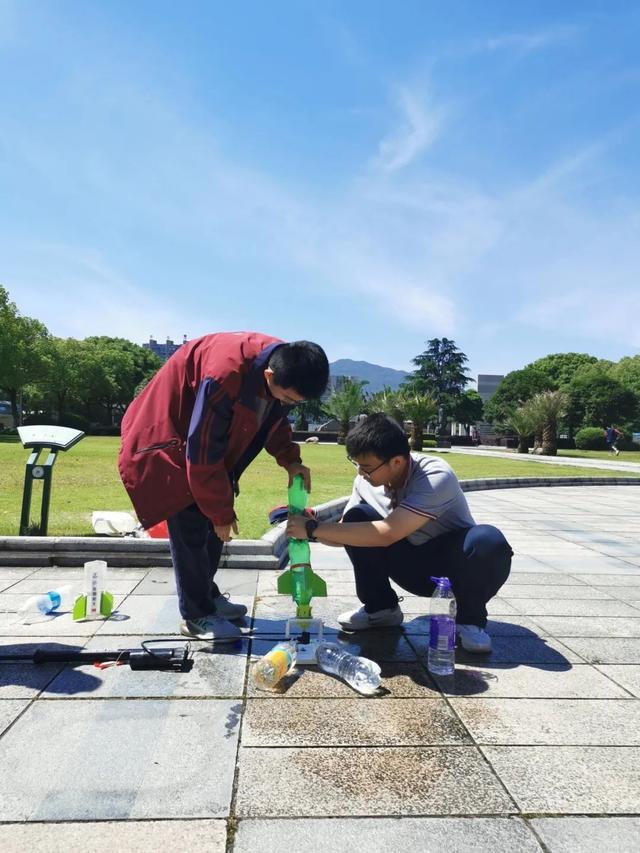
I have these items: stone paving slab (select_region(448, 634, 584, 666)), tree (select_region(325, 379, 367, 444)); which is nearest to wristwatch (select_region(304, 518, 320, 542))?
stone paving slab (select_region(448, 634, 584, 666))

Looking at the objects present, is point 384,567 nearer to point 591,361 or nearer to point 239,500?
point 239,500

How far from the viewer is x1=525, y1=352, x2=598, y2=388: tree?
63.6 metres

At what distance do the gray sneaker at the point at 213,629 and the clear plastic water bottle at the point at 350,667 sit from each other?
526mm

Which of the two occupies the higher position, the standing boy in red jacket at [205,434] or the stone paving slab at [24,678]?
the standing boy in red jacket at [205,434]

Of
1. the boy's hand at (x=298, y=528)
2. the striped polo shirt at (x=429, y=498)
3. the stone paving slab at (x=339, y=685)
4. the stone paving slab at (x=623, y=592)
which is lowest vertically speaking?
→ the stone paving slab at (x=339, y=685)

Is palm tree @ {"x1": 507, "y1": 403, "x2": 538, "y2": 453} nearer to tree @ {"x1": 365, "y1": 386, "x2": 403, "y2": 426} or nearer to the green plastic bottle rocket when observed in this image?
tree @ {"x1": 365, "y1": 386, "x2": 403, "y2": 426}

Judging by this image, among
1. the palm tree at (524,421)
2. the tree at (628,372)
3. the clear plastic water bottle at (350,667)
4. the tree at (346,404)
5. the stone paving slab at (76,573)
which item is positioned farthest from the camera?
the tree at (628,372)

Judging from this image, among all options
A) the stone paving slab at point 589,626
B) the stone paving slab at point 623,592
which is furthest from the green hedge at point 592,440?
the stone paving slab at point 589,626

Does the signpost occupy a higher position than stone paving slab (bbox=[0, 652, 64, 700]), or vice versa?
the signpost

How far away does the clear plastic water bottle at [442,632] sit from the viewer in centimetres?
329

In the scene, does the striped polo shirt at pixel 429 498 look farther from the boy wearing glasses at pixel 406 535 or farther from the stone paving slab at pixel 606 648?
the stone paving slab at pixel 606 648

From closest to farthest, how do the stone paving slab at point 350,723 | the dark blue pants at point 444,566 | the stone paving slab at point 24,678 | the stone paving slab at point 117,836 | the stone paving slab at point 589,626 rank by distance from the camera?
1. the stone paving slab at point 117,836
2. the stone paving slab at point 350,723
3. the stone paving slab at point 24,678
4. the dark blue pants at point 444,566
5. the stone paving slab at point 589,626

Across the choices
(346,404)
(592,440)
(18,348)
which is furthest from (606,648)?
(592,440)

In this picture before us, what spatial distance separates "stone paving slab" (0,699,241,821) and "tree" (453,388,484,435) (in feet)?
227
